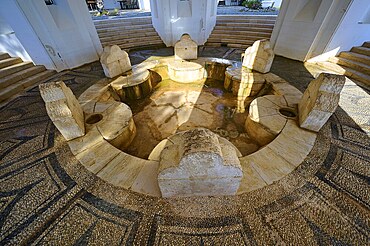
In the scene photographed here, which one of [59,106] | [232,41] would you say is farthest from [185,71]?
[232,41]

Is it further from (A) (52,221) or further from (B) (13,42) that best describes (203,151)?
(B) (13,42)

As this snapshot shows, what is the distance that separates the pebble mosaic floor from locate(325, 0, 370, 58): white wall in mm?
4584

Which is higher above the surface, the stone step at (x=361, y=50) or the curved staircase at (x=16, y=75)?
the stone step at (x=361, y=50)

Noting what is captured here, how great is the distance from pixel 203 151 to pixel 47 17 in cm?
631

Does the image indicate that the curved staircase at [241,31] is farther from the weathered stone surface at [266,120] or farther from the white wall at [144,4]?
the white wall at [144,4]

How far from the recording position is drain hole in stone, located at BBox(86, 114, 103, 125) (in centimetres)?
304

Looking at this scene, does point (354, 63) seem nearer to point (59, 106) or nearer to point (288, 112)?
point (288, 112)

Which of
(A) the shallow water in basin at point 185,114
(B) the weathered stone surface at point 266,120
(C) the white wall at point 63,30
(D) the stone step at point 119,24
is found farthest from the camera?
(D) the stone step at point 119,24

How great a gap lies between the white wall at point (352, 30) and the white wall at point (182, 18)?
5129mm

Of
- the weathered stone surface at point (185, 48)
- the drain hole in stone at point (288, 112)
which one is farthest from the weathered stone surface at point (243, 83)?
the weathered stone surface at point (185, 48)

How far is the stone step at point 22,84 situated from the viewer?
3.93 meters

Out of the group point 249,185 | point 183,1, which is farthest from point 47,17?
point 249,185

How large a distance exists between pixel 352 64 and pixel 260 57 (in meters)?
3.09

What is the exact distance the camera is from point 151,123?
3.94m
